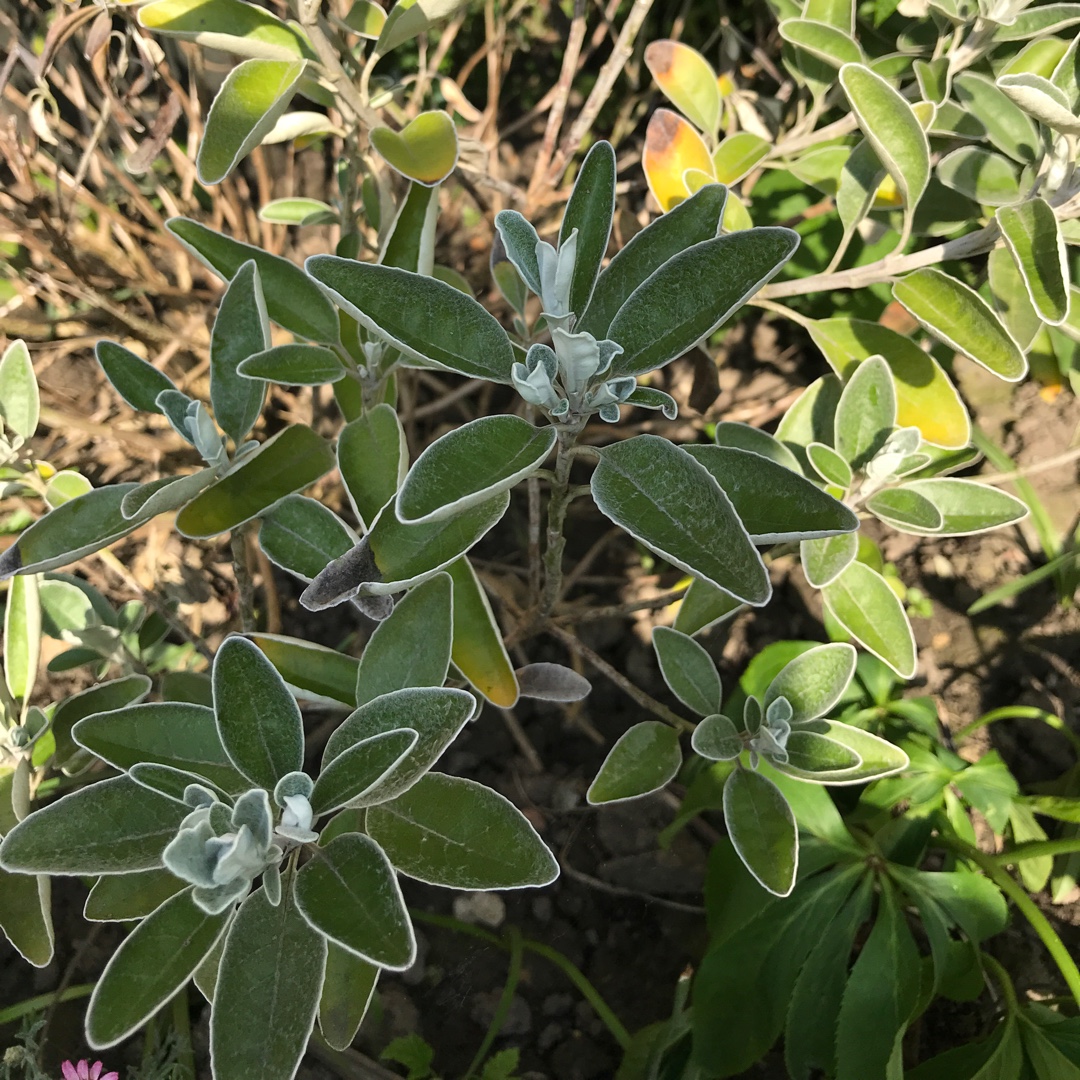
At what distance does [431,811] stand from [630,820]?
2.76 feet

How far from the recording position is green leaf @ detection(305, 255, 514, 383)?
28.5 inches

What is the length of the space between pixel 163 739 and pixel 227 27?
0.89m

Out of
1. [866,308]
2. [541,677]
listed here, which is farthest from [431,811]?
[866,308]

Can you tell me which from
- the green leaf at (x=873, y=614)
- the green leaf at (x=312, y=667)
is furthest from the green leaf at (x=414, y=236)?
the green leaf at (x=873, y=614)

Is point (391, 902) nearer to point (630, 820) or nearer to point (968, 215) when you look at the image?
point (630, 820)

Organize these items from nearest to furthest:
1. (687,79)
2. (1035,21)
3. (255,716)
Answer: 1. (255,716)
2. (1035,21)
3. (687,79)

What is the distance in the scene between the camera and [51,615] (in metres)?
1.21

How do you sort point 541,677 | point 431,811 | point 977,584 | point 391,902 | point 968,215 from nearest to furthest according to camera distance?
1. point 391,902
2. point 431,811
3. point 541,677
4. point 968,215
5. point 977,584

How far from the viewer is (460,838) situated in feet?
2.67

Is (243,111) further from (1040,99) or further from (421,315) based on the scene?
(1040,99)

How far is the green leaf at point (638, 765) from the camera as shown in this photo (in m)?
1.09

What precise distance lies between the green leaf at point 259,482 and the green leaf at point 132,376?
149mm

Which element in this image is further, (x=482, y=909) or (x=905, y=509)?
(x=482, y=909)

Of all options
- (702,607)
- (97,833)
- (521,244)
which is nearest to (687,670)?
(702,607)
